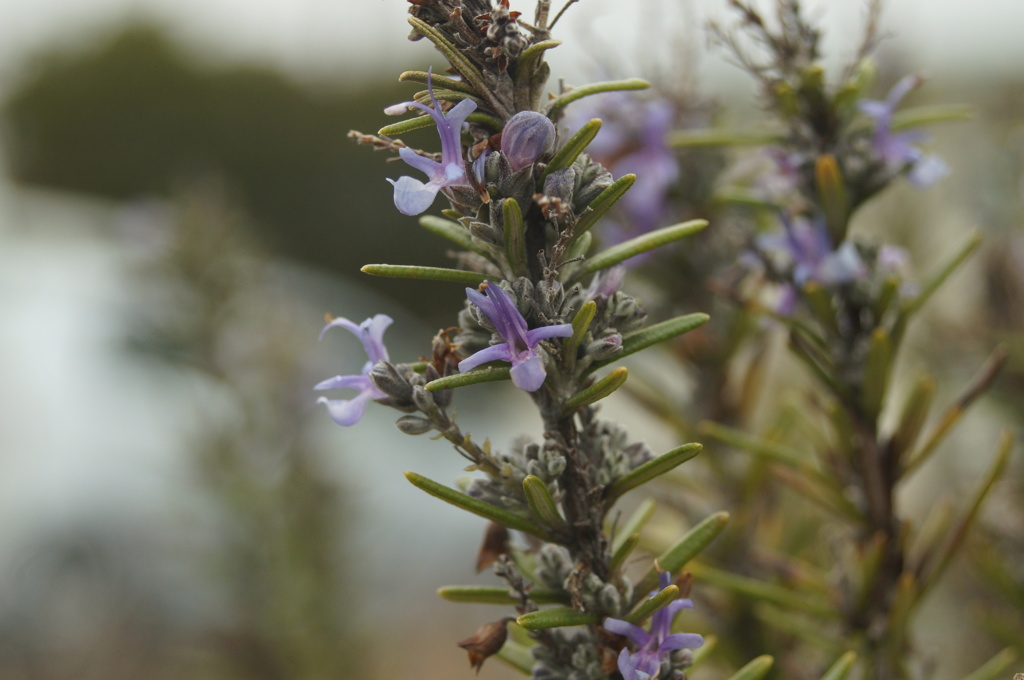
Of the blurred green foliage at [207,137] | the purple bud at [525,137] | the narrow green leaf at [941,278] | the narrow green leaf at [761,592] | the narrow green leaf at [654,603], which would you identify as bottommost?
the narrow green leaf at [761,592]

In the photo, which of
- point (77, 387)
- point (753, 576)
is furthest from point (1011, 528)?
point (77, 387)

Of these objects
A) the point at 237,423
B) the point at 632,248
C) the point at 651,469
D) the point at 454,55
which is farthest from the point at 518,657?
the point at 237,423

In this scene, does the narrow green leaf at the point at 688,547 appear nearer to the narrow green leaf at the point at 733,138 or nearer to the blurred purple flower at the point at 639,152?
the narrow green leaf at the point at 733,138

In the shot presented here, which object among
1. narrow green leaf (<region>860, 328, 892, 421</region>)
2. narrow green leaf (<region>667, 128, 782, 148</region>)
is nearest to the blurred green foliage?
narrow green leaf (<region>667, 128, 782, 148</region>)

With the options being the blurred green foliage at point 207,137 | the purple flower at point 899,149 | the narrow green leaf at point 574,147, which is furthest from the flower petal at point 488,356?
the blurred green foliage at point 207,137

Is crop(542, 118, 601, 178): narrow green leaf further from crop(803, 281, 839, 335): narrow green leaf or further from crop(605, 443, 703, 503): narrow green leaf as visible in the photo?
crop(803, 281, 839, 335): narrow green leaf

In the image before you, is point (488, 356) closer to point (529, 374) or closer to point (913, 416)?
point (529, 374)

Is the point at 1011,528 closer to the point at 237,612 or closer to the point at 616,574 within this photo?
the point at 616,574
